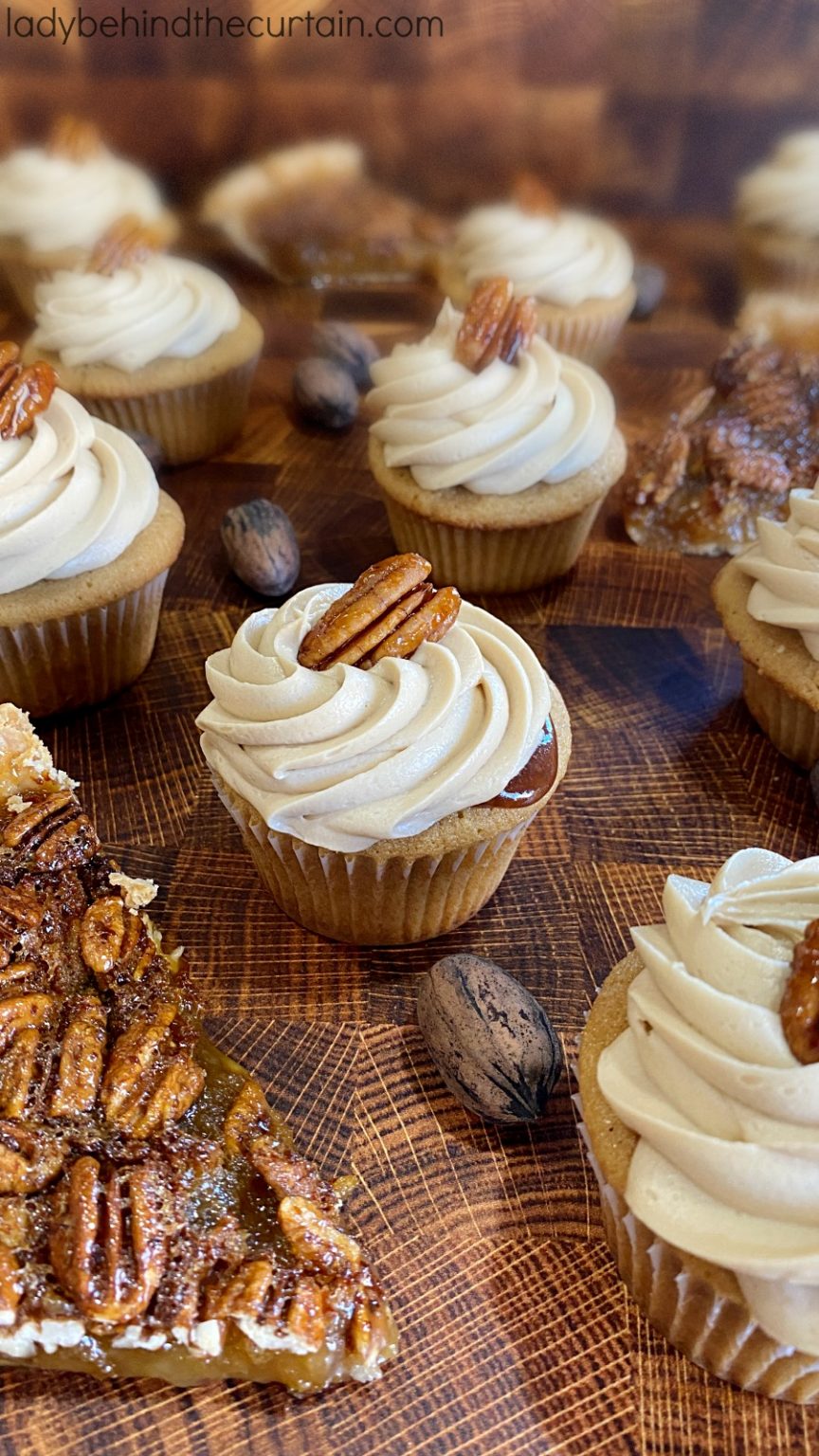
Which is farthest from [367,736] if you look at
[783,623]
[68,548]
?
[783,623]

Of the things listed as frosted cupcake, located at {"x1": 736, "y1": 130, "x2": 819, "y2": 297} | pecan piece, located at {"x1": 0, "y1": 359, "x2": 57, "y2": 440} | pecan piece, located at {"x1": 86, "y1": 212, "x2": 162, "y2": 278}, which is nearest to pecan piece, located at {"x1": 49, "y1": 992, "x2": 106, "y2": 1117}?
pecan piece, located at {"x1": 0, "y1": 359, "x2": 57, "y2": 440}

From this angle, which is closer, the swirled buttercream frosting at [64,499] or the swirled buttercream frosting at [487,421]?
the swirled buttercream frosting at [64,499]

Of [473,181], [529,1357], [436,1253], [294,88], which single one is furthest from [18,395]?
[529,1357]

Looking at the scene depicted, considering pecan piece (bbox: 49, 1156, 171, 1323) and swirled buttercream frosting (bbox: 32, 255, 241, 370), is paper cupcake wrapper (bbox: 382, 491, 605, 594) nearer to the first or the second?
swirled buttercream frosting (bbox: 32, 255, 241, 370)

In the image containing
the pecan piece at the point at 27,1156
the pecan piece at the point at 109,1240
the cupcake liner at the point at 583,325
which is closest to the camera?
the pecan piece at the point at 109,1240

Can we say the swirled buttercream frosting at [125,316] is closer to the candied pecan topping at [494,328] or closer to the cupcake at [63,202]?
the cupcake at [63,202]

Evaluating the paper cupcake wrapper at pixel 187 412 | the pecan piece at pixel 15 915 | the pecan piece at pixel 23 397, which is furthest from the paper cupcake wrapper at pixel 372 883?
the paper cupcake wrapper at pixel 187 412
